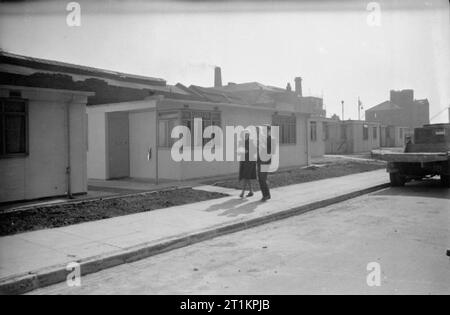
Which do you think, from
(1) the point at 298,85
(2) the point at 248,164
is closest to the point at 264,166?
(2) the point at 248,164

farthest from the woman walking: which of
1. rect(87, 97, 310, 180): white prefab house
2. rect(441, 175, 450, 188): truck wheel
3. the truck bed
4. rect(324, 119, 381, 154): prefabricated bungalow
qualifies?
rect(324, 119, 381, 154): prefabricated bungalow

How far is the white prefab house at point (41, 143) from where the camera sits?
30.3ft

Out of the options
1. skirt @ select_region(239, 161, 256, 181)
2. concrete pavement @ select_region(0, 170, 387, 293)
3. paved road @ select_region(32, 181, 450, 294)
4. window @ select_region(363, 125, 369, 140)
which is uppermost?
window @ select_region(363, 125, 369, 140)

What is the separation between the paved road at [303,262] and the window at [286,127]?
10855mm

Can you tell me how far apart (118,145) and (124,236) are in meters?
9.09

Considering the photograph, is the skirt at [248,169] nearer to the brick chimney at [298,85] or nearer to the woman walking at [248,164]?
the woman walking at [248,164]

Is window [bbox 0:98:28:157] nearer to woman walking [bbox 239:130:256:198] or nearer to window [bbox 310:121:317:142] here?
woman walking [bbox 239:130:256:198]

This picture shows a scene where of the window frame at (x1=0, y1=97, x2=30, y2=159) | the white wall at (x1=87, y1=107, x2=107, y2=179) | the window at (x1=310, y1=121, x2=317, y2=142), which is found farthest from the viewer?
the window at (x1=310, y1=121, x2=317, y2=142)

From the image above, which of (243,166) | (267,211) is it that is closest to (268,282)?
(267,211)

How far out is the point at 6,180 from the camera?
9273mm

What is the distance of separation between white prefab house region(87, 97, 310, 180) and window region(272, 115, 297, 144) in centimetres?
247

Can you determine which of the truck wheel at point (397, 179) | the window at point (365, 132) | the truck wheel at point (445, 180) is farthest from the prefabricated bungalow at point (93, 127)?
the window at point (365, 132)

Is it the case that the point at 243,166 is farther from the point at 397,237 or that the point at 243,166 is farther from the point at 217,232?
the point at 397,237

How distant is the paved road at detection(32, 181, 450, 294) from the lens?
14.0 feet
